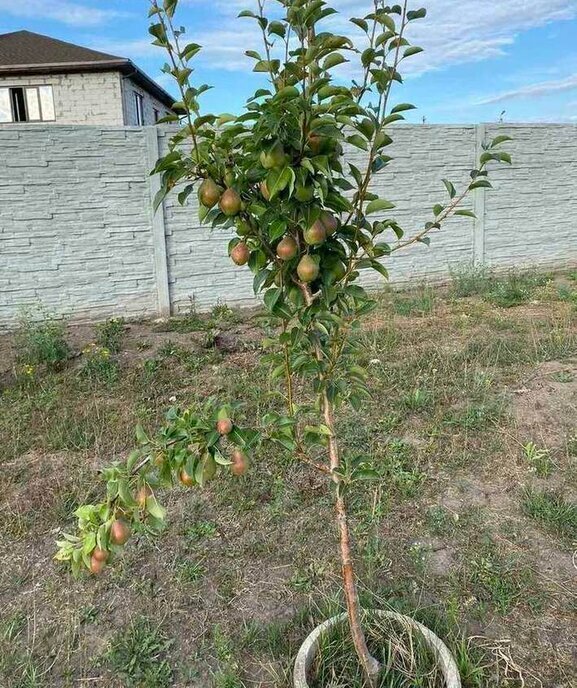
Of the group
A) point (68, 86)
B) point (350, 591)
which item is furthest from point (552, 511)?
point (68, 86)

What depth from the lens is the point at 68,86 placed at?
44.3ft

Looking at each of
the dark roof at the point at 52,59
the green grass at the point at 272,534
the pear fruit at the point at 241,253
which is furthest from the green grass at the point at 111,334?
the dark roof at the point at 52,59

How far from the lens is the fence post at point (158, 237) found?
5.19 meters

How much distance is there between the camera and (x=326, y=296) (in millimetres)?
1205

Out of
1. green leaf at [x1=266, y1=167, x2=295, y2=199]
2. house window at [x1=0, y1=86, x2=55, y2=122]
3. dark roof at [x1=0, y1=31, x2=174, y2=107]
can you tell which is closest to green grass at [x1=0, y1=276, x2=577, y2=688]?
green leaf at [x1=266, y1=167, x2=295, y2=199]

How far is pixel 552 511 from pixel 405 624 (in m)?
0.98

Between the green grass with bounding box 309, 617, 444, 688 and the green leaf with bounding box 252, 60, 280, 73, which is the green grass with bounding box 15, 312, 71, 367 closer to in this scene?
the green grass with bounding box 309, 617, 444, 688

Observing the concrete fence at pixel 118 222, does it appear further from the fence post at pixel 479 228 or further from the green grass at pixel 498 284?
the green grass at pixel 498 284

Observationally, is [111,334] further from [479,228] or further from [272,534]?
[479,228]

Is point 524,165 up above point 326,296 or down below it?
above

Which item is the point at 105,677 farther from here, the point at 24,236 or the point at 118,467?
the point at 24,236

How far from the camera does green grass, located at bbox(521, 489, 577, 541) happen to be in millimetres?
2238

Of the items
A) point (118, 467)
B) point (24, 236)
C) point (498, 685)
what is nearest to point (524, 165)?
point (24, 236)

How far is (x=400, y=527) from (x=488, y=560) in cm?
34
